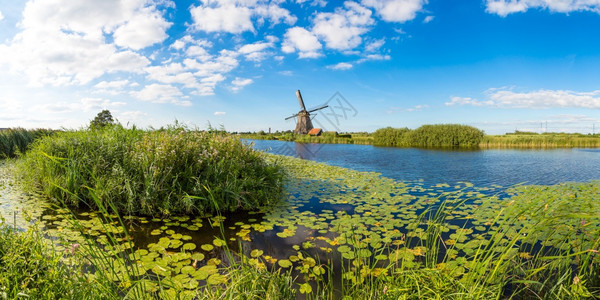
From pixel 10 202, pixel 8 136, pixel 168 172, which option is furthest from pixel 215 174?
pixel 8 136

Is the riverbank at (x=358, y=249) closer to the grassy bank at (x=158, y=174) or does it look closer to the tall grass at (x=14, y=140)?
the grassy bank at (x=158, y=174)

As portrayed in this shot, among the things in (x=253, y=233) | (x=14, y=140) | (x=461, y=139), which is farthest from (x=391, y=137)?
(x=14, y=140)

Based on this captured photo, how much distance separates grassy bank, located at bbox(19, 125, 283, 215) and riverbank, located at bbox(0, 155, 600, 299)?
15.5 inches

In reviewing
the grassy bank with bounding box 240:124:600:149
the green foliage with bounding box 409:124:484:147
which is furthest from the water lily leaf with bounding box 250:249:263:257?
the green foliage with bounding box 409:124:484:147

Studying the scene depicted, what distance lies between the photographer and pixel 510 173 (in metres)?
11.5

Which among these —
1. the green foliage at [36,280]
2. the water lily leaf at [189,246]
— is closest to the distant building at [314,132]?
the water lily leaf at [189,246]

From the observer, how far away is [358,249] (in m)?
2.58

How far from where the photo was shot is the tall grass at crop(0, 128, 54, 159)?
42.2 ft

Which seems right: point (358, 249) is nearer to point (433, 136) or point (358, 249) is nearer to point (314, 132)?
point (433, 136)

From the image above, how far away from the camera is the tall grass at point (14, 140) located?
12.9 m

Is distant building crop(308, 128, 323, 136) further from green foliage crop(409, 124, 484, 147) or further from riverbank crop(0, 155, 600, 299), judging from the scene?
riverbank crop(0, 155, 600, 299)

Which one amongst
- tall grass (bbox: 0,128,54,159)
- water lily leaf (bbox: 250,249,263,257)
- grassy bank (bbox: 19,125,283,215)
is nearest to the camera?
water lily leaf (bbox: 250,249,263,257)

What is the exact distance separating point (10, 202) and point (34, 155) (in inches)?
78.7

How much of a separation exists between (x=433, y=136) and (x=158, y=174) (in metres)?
31.2
